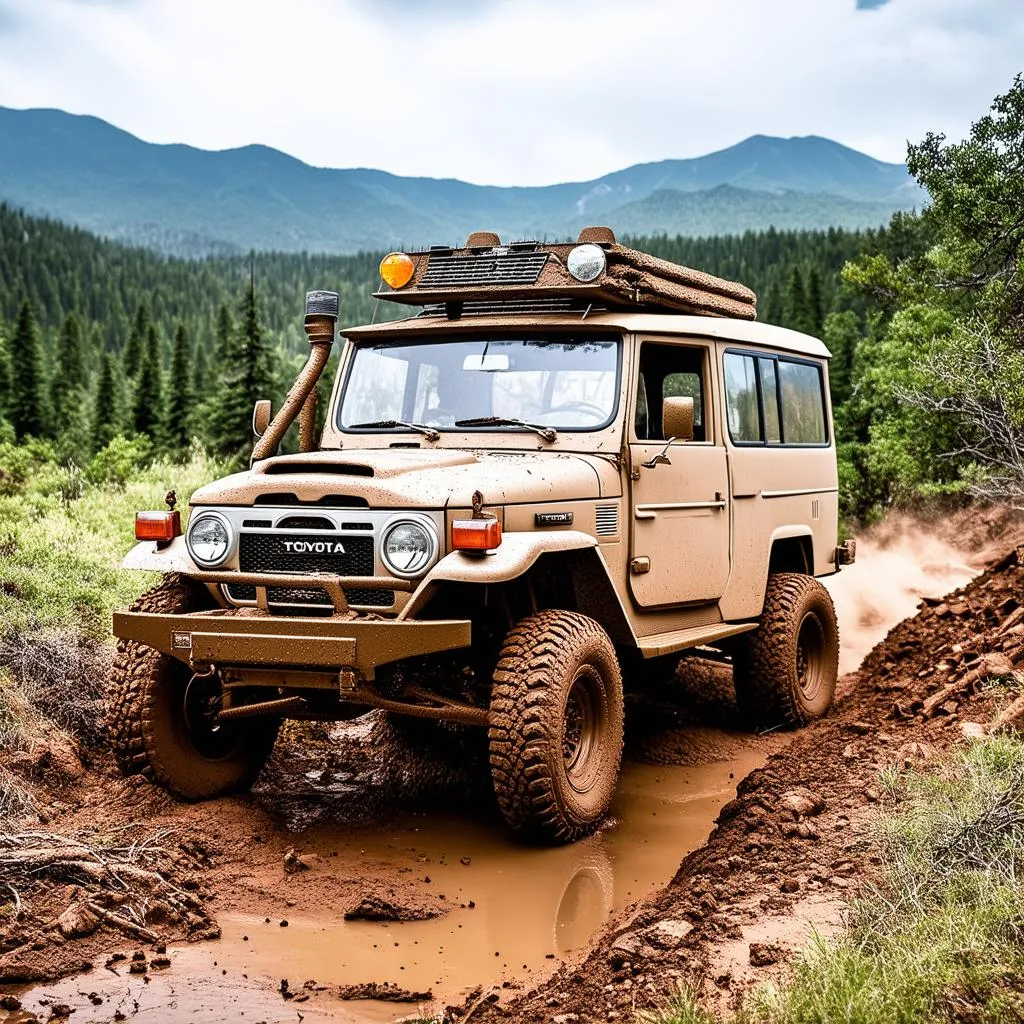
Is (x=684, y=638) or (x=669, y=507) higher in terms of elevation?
(x=669, y=507)

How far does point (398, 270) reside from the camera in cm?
722

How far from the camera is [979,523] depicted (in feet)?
67.4

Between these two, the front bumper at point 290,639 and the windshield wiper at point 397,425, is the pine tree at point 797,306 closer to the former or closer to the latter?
the windshield wiper at point 397,425

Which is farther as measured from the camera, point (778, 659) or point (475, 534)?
point (778, 659)

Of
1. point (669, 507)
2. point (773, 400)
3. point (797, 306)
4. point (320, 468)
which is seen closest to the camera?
point (320, 468)

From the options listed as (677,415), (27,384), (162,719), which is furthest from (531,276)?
(27,384)

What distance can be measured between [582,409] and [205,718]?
254cm

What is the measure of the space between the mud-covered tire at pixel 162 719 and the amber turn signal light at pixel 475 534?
65.0 inches

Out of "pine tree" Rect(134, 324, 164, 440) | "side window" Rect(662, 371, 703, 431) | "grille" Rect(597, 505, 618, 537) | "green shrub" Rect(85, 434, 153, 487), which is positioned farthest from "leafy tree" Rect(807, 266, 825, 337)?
"grille" Rect(597, 505, 618, 537)

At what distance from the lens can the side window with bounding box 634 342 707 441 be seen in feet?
22.7

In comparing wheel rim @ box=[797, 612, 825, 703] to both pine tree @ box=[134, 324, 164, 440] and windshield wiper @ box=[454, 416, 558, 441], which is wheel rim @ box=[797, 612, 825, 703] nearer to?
windshield wiper @ box=[454, 416, 558, 441]

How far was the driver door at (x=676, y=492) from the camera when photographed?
673 centimetres

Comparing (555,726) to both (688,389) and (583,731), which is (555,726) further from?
(688,389)

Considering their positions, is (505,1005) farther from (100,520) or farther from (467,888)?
(100,520)
